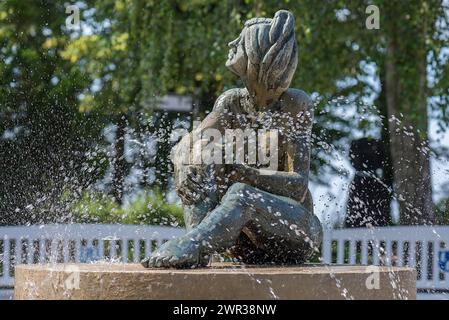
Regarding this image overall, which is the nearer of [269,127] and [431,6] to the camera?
[269,127]

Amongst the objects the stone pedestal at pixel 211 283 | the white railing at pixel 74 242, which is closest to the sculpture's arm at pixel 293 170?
the stone pedestal at pixel 211 283

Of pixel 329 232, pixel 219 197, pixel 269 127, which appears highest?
pixel 269 127

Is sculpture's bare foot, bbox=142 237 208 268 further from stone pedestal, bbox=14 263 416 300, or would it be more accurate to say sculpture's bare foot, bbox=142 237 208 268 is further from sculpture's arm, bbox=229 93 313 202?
sculpture's arm, bbox=229 93 313 202

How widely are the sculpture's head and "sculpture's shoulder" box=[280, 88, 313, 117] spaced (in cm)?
5

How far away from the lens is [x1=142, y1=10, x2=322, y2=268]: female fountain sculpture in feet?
15.4

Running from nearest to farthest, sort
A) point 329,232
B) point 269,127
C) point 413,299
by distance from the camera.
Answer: point 413,299 → point 269,127 → point 329,232

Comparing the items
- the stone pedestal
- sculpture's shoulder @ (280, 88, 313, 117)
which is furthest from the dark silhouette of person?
the stone pedestal

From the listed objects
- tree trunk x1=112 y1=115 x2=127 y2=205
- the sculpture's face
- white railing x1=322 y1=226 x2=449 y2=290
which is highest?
the sculpture's face

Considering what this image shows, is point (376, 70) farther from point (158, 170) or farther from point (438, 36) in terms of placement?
point (158, 170)

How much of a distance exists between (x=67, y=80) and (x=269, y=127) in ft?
28.0

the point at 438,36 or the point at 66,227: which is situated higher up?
the point at 438,36

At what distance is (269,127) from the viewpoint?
5219 mm
